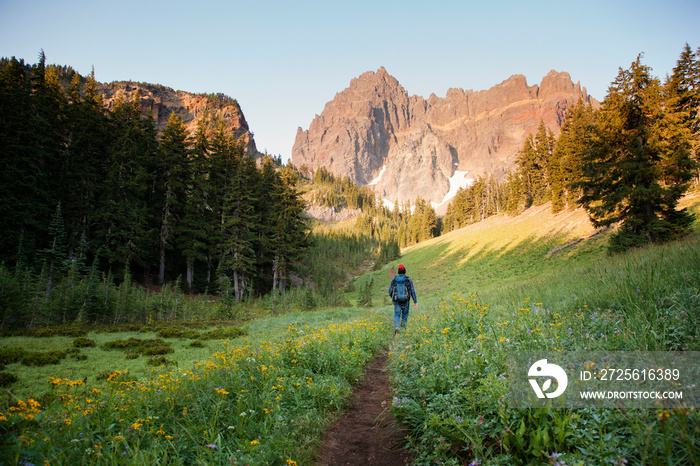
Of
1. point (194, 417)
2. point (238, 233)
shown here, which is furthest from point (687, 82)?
point (238, 233)

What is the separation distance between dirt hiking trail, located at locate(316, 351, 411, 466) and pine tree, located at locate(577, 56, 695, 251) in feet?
51.7

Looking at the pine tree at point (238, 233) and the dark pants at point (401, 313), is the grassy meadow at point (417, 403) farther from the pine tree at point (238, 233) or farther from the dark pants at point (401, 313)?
the pine tree at point (238, 233)

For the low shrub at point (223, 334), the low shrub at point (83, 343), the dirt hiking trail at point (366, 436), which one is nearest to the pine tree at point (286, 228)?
the low shrub at point (223, 334)

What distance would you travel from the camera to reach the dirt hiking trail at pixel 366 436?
365 cm

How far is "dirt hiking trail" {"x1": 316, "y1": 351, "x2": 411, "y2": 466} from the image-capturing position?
3652mm

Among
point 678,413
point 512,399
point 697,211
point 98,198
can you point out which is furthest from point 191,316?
point 697,211

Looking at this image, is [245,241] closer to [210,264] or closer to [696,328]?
[210,264]

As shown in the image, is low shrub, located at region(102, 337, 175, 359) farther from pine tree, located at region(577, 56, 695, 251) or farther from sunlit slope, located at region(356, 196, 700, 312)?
pine tree, located at region(577, 56, 695, 251)

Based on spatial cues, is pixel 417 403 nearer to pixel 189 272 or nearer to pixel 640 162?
pixel 640 162

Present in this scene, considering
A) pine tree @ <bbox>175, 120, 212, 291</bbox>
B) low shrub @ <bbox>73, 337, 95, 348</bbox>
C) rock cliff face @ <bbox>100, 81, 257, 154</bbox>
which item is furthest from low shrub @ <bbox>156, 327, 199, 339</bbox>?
rock cliff face @ <bbox>100, 81, 257, 154</bbox>

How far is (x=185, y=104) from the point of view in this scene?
522ft

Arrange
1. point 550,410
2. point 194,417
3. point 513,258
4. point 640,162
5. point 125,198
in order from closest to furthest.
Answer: point 550,410
point 194,417
point 640,162
point 513,258
point 125,198

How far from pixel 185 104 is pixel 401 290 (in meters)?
191

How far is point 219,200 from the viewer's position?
35406 millimetres
